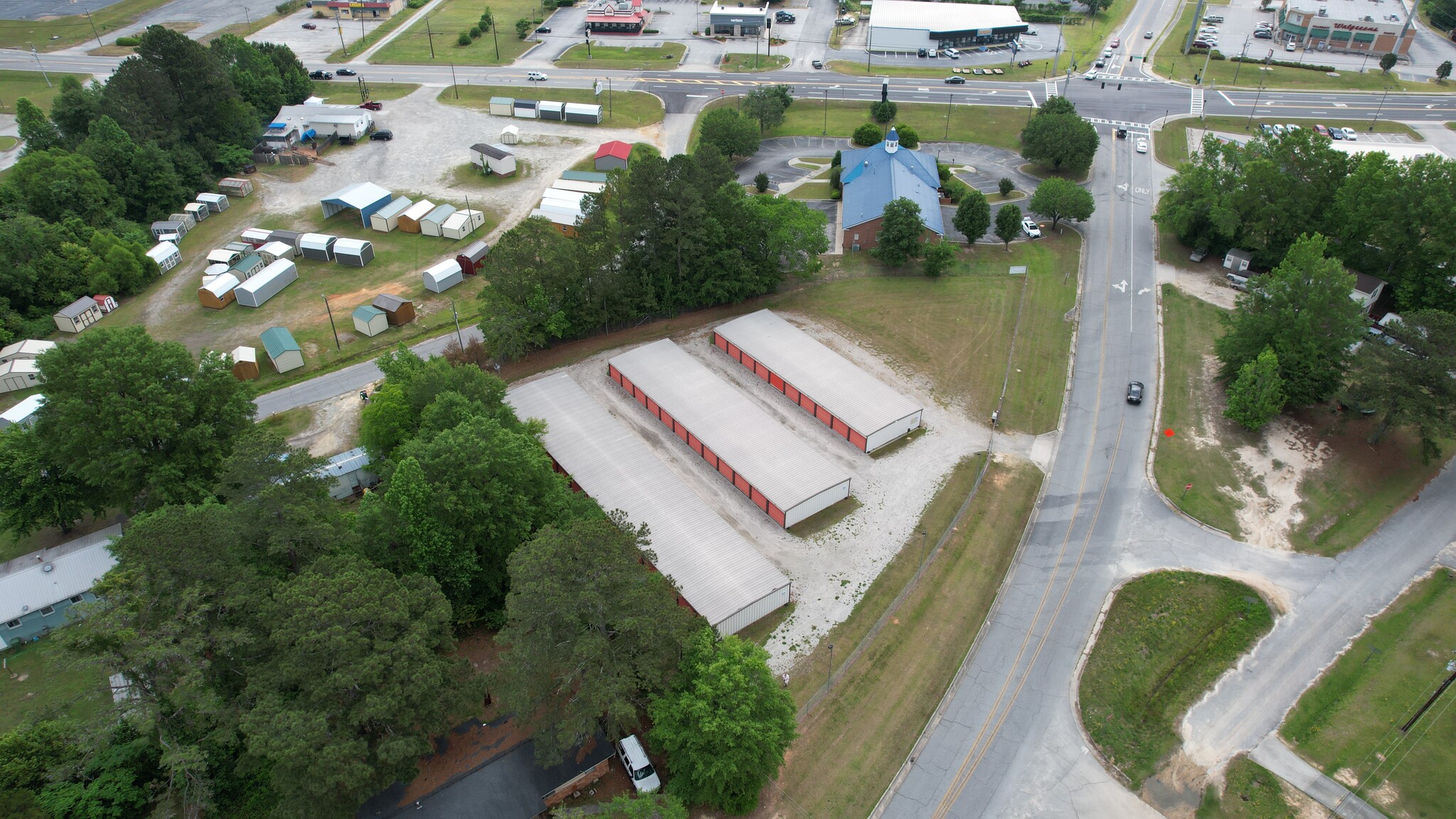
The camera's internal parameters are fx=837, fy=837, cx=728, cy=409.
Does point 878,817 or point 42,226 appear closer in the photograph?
point 878,817

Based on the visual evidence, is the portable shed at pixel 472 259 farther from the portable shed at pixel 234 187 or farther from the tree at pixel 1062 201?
the tree at pixel 1062 201

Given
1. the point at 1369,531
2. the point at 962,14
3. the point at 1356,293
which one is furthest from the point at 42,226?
the point at 962,14

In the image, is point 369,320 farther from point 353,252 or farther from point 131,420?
point 131,420

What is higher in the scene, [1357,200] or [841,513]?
[1357,200]

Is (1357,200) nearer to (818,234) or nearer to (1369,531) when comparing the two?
(1369,531)

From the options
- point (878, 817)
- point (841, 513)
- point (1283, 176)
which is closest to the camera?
point (878, 817)
